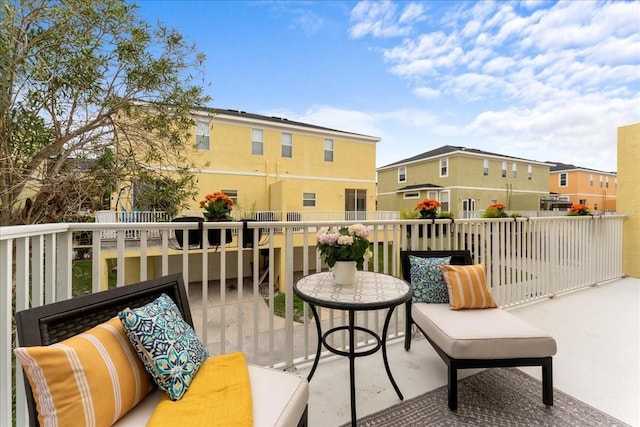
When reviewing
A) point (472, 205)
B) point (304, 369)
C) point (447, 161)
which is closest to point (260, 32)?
point (304, 369)

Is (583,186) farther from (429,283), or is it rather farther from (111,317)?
(111,317)

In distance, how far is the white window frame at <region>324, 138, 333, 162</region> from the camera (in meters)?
11.3

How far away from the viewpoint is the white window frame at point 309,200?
1096 cm

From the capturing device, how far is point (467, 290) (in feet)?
7.00

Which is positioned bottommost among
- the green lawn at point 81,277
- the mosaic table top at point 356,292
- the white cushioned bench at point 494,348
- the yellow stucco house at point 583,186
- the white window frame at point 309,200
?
the white cushioned bench at point 494,348

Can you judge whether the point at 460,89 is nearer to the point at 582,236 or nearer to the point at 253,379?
the point at 582,236

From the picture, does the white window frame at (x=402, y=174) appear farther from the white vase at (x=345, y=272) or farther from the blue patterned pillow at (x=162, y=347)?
the blue patterned pillow at (x=162, y=347)

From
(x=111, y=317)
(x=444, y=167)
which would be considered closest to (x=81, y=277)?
(x=111, y=317)

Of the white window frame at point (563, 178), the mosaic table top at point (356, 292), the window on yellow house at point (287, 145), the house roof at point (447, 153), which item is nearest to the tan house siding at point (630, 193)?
the mosaic table top at point (356, 292)

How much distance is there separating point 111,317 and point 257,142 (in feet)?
31.6

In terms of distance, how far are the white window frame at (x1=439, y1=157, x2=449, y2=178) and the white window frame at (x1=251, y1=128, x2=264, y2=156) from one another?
1102 centimetres

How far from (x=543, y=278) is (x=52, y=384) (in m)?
4.78

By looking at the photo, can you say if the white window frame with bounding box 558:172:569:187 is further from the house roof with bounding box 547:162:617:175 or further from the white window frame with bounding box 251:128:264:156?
the white window frame with bounding box 251:128:264:156

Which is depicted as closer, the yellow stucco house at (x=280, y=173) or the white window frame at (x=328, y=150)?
the yellow stucco house at (x=280, y=173)
